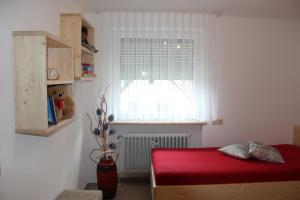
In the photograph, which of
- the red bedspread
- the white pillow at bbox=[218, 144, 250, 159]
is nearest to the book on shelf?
the red bedspread

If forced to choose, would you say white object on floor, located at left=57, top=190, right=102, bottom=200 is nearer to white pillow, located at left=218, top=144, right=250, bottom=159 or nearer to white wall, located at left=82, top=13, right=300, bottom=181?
white wall, located at left=82, top=13, right=300, bottom=181

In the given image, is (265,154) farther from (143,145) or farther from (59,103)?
(59,103)

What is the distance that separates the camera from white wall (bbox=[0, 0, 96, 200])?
1.66 metres

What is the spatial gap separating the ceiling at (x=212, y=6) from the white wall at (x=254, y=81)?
8.0 inches

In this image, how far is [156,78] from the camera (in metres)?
3.26

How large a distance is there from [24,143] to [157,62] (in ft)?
6.43

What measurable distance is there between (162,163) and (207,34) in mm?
1802

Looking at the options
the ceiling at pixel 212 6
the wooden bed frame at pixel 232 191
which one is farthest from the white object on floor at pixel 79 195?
the ceiling at pixel 212 6

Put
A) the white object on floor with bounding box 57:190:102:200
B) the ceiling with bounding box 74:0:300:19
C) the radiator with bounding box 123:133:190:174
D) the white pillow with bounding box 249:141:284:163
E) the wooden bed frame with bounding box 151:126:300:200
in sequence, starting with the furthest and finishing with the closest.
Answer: the radiator with bounding box 123:133:190:174 < the ceiling with bounding box 74:0:300:19 < the white pillow with bounding box 249:141:284:163 < the wooden bed frame with bounding box 151:126:300:200 < the white object on floor with bounding box 57:190:102:200

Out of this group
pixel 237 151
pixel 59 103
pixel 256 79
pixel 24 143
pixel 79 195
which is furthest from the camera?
pixel 256 79

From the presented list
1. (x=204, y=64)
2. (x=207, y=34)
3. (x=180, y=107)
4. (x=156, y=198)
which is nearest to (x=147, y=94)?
(x=180, y=107)

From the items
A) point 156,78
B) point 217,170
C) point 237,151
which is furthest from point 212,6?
point 217,170

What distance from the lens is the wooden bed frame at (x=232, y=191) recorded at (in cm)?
233

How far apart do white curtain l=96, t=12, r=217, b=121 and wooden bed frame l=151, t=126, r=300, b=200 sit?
1142 millimetres
